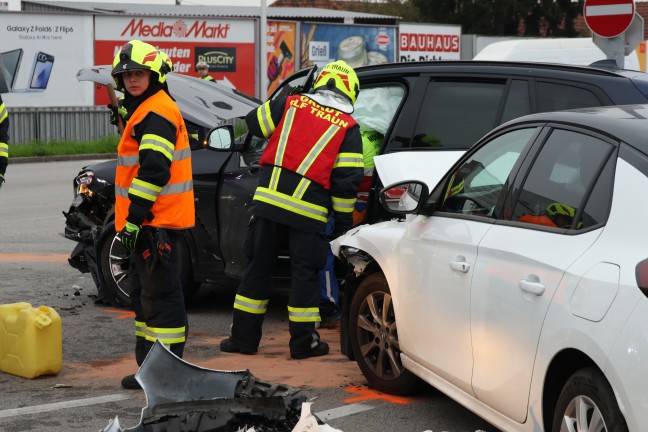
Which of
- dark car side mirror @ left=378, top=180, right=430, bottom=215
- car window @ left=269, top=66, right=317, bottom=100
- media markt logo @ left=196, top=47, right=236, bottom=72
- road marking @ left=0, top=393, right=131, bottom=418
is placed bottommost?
road marking @ left=0, top=393, right=131, bottom=418

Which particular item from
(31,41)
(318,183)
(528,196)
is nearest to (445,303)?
(528,196)

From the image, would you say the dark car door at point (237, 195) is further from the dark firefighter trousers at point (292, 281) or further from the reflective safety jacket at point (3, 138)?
the reflective safety jacket at point (3, 138)

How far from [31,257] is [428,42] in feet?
90.4

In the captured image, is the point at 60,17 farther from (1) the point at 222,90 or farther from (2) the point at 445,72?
(2) the point at 445,72

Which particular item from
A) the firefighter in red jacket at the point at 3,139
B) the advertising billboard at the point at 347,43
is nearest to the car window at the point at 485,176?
the firefighter in red jacket at the point at 3,139

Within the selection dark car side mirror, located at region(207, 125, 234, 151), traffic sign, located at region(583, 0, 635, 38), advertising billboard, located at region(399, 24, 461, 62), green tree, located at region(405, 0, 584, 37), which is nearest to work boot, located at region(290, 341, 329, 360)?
dark car side mirror, located at region(207, 125, 234, 151)

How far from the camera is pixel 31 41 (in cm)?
2792

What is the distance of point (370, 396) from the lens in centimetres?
616

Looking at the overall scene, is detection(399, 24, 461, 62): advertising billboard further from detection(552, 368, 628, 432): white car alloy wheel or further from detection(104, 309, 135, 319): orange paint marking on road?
detection(552, 368, 628, 432): white car alloy wheel

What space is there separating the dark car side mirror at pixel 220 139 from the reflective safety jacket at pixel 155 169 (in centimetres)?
114

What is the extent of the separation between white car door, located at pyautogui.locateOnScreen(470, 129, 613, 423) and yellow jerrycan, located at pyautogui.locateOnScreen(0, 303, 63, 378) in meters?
2.77

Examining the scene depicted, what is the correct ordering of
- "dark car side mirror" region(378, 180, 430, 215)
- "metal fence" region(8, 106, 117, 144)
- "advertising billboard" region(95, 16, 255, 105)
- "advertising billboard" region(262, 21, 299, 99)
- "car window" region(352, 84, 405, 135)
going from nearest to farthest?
"dark car side mirror" region(378, 180, 430, 215)
"car window" region(352, 84, 405, 135)
"metal fence" region(8, 106, 117, 144)
"advertising billboard" region(95, 16, 255, 105)
"advertising billboard" region(262, 21, 299, 99)

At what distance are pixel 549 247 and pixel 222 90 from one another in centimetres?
595

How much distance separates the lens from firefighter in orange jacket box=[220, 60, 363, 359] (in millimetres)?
6918
